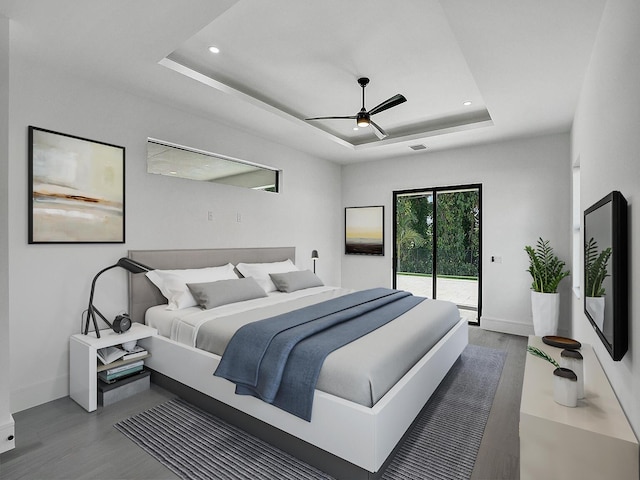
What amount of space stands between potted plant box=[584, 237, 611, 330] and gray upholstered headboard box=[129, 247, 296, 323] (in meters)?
3.54

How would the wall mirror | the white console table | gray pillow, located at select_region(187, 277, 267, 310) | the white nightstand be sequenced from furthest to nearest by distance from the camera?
1. the wall mirror
2. gray pillow, located at select_region(187, 277, 267, 310)
3. the white nightstand
4. the white console table

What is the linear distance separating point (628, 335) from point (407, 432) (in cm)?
140

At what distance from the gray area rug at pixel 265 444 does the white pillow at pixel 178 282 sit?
34.5 inches

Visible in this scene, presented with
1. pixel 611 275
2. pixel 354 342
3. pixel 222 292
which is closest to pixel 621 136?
pixel 611 275

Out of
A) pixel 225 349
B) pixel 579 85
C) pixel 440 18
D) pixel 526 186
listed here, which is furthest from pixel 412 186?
pixel 225 349

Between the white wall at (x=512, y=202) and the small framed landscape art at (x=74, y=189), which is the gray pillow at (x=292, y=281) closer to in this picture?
the small framed landscape art at (x=74, y=189)

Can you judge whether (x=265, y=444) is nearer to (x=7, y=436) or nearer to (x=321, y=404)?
(x=321, y=404)

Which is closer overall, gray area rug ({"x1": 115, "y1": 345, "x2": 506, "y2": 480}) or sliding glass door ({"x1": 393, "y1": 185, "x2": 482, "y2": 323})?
gray area rug ({"x1": 115, "y1": 345, "x2": 506, "y2": 480})

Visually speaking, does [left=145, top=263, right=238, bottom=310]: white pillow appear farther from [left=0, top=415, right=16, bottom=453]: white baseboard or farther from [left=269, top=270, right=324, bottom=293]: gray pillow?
[left=0, top=415, right=16, bottom=453]: white baseboard

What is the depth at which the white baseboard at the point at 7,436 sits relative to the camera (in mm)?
2105

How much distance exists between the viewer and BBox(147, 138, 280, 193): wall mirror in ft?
11.8

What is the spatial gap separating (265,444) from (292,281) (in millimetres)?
2171

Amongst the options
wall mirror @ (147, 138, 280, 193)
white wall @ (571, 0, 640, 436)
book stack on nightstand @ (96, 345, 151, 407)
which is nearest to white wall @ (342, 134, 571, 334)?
white wall @ (571, 0, 640, 436)

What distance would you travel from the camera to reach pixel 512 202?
4777 millimetres
